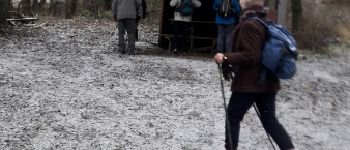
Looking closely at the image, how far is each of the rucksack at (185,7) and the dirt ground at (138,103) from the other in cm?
102

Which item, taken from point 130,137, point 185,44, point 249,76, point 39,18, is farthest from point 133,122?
point 39,18

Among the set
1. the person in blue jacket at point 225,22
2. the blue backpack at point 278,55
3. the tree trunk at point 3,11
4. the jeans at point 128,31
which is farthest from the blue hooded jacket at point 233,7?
the tree trunk at point 3,11

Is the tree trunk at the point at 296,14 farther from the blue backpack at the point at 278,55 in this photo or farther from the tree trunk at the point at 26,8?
the blue backpack at the point at 278,55

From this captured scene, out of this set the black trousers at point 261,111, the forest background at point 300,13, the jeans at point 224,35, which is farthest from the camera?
the forest background at point 300,13

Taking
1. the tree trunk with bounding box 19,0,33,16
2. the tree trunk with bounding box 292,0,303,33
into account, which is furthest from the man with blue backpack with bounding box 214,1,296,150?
the tree trunk with bounding box 19,0,33,16

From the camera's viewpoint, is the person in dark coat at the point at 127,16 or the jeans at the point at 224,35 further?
the person in dark coat at the point at 127,16

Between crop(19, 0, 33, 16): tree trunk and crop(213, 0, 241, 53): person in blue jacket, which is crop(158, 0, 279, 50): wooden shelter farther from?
crop(19, 0, 33, 16): tree trunk

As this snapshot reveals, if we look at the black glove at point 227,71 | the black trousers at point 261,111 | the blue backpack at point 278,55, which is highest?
the blue backpack at point 278,55

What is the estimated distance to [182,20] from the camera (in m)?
11.8

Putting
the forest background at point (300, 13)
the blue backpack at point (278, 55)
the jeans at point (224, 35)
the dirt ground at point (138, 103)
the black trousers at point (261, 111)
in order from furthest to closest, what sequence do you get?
the forest background at point (300, 13)
the jeans at point (224, 35)
the dirt ground at point (138, 103)
the black trousers at point (261, 111)
the blue backpack at point (278, 55)

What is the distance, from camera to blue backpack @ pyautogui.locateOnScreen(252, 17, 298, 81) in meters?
4.42

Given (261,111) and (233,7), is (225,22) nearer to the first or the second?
(233,7)

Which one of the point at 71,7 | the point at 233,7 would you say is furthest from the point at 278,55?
the point at 71,7

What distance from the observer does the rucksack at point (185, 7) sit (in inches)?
453
